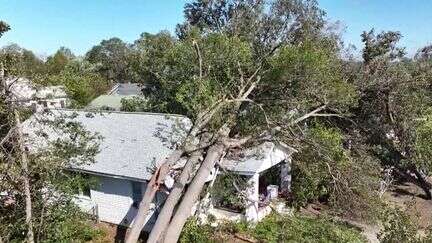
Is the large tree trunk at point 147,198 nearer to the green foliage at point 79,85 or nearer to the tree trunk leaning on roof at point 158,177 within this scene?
the tree trunk leaning on roof at point 158,177

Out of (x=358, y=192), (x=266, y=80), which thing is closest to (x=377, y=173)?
(x=358, y=192)

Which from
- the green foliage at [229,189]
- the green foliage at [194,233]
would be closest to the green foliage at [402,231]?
→ the green foliage at [194,233]

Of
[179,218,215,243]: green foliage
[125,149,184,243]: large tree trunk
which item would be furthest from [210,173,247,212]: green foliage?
[125,149,184,243]: large tree trunk

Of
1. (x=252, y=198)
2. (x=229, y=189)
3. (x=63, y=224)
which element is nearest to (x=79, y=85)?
(x=229, y=189)

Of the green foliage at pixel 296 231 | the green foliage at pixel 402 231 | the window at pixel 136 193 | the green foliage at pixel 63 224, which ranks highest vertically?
the green foliage at pixel 402 231

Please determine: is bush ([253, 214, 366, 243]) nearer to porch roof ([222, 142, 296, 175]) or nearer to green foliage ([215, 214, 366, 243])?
green foliage ([215, 214, 366, 243])

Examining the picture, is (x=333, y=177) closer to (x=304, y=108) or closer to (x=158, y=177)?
(x=304, y=108)

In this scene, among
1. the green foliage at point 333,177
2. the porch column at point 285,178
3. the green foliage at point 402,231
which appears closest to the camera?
the green foliage at point 402,231
